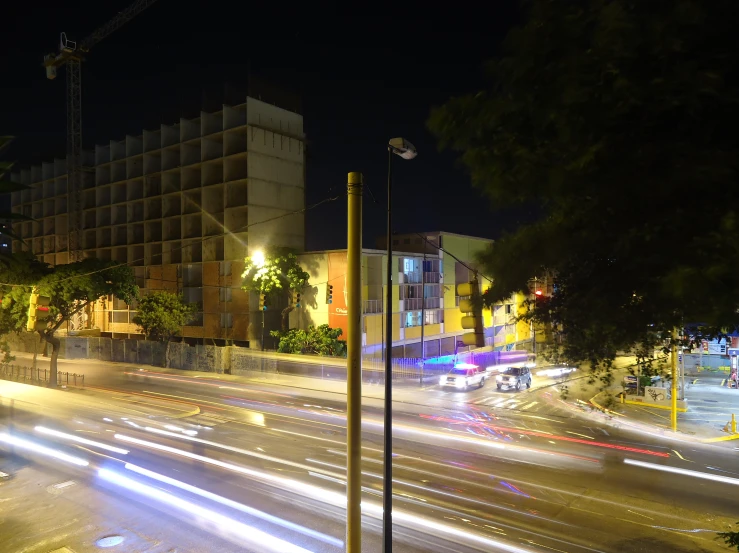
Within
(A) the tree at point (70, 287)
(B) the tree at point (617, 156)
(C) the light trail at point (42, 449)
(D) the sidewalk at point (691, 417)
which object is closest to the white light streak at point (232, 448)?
(C) the light trail at point (42, 449)

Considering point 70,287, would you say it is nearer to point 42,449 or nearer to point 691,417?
point 42,449

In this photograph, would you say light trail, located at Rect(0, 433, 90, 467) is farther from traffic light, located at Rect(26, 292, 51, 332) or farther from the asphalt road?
traffic light, located at Rect(26, 292, 51, 332)

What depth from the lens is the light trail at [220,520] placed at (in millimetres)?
11067

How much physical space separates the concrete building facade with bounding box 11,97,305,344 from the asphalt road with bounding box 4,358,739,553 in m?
25.3

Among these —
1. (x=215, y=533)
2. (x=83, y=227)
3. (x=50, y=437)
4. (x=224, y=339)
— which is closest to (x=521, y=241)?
(x=215, y=533)

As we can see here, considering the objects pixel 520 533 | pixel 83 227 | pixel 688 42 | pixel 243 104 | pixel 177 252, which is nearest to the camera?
pixel 688 42

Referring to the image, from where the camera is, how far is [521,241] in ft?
21.4

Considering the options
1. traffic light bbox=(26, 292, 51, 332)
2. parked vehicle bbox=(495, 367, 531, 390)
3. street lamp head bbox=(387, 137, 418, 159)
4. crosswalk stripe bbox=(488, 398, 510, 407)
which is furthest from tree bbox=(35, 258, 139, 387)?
street lamp head bbox=(387, 137, 418, 159)

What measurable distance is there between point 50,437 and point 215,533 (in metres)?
12.9

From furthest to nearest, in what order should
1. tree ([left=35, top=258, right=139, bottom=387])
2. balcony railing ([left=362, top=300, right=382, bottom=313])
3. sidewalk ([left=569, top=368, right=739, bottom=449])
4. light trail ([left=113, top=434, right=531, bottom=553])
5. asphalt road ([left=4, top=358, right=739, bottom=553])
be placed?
balcony railing ([left=362, top=300, right=382, bottom=313]), tree ([left=35, top=258, right=139, bottom=387]), sidewalk ([left=569, top=368, right=739, bottom=449]), asphalt road ([left=4, top=358, right=739, bottom=553]), light trail ([left=113, top=434, right=531, bottom=553])

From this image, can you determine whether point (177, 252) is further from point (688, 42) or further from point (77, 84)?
point (688, 42)

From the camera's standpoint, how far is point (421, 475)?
15.9 metres

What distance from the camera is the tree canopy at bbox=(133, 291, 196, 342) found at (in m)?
47.8

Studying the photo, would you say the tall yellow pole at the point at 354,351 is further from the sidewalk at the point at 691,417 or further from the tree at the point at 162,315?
the tree at the point at 162,315
